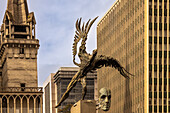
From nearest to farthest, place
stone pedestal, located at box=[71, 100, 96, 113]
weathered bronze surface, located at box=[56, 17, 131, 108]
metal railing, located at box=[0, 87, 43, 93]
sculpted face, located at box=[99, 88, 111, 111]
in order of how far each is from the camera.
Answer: sculpted face, located at box=[99, 88, 111, 111] < stone pedestal, located at box=[71, 100, 96, 113] < weathered bronze surface, located at box=[56, 17, 131, 108] < metal railing, located at box=[0, 87, 43, 93]

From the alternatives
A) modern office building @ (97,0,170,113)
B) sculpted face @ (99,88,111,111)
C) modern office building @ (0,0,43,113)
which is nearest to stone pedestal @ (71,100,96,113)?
sculpted face @ (99,88,111,111)

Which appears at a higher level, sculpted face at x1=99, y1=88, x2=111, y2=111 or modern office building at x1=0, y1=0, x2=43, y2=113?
modern office building at x1=0, y1=0, x2=43, y2=113

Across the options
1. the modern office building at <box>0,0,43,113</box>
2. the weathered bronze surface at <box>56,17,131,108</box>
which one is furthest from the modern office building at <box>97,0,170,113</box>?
the weathered bronze surface at <box>56,17,131,108</box>

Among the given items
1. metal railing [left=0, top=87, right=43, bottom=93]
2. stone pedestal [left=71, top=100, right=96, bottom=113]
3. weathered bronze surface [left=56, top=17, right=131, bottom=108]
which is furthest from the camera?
metal railing [left=0, top=87, right=43, bottom=93]

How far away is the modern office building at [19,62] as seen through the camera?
14288cm

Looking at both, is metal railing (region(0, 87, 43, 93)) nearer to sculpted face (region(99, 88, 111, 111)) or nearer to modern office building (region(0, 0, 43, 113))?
modern office building (region(0, 0, 43, 113))

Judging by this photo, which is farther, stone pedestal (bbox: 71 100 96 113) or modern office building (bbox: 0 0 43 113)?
modern office building (bbox: 0 0 43 113)

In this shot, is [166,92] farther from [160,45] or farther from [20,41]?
[20,41]

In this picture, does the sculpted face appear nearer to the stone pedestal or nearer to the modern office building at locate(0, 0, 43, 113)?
the stone pedestal

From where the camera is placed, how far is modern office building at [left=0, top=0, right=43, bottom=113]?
143 meters

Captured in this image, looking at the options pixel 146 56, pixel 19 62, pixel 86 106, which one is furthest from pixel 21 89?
pixel 86 106

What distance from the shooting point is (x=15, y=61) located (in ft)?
480

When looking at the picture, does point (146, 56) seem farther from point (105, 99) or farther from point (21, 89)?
point (105, 99)

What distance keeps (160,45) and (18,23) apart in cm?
3461
